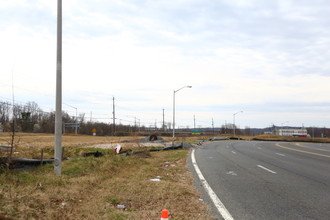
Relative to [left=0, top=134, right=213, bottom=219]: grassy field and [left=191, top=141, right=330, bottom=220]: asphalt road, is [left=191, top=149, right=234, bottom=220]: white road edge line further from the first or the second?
[left=0, top=134, right=213, bottom=219]: grassy field

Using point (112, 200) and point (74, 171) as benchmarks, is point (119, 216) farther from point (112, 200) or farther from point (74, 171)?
point (74, 171)

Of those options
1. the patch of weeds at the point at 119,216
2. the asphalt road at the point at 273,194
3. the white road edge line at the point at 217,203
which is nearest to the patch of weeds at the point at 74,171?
the white road edge line at the point at 217,203

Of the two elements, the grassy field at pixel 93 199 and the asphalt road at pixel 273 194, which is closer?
the grassy field at pixel 93 199

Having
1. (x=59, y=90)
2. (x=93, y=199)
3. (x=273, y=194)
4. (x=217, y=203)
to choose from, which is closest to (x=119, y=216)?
(x=93, y=199)

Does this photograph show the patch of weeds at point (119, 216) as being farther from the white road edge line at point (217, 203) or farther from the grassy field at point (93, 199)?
the white road edge line at point (217, 203)

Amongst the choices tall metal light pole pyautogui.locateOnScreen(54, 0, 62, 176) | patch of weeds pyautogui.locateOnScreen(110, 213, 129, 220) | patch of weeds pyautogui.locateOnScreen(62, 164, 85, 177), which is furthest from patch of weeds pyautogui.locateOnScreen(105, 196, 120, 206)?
patch of weeds pyautogui.locateOnScreen(62, 164, 85, 177)

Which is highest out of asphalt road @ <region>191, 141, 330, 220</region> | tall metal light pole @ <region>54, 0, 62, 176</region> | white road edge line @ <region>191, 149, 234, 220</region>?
tall metal light pole @ <region>54, 0, 62, 176</region>

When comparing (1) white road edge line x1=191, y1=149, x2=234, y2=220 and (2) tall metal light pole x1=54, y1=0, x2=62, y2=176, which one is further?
(2) tall metal light pole x1=54, y1=0, x2=62, y2=176

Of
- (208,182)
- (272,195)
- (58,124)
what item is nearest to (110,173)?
(58,124)

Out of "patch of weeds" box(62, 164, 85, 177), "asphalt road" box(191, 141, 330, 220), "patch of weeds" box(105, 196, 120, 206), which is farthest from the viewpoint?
"patch of weeds" box(62, 164, 85, 177)

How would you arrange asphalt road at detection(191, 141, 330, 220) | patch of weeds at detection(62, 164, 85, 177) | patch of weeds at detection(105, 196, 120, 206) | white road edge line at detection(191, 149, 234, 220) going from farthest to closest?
patch of weeds at detection(62, 164, 85, 177) < patch of weeds at detection(105, 196, 120, 206) < asphalt road at detection(191, 141, 330, 220) < white road edge line at detection(191, 149, 234, 220)

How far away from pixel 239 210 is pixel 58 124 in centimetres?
607

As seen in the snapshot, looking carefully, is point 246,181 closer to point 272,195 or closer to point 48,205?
point 272,195

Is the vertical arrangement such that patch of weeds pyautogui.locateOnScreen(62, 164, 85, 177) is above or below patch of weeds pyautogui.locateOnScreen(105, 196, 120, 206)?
above
